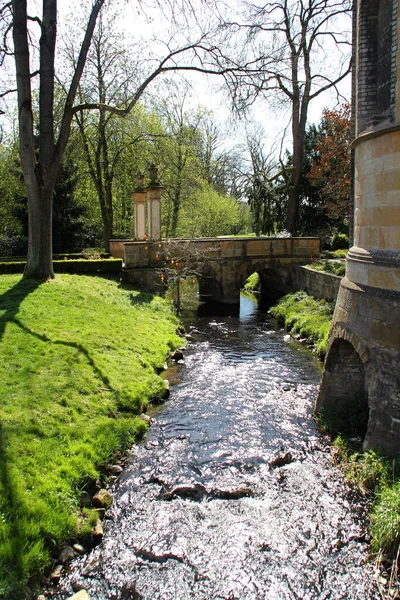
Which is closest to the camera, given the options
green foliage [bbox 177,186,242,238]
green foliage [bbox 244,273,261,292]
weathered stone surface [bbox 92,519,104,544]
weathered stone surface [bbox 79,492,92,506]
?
weathered stone surface [bbox 92,519,104,544]

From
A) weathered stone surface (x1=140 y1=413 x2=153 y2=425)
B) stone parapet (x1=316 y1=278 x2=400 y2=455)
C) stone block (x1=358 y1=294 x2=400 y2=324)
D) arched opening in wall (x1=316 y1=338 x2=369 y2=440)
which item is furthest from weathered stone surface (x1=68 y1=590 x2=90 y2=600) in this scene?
arched opening in wall (x1=316 y1=338 x2=369 y2=440)

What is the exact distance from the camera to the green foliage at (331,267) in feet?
59.4

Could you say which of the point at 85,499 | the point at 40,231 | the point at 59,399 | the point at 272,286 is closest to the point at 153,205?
the point at 40,231

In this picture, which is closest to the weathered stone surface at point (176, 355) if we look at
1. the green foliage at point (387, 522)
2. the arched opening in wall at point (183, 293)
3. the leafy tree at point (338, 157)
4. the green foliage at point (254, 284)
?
the arched opening in wall at point (183, 293)

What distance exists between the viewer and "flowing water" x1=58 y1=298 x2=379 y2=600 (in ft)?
17.5

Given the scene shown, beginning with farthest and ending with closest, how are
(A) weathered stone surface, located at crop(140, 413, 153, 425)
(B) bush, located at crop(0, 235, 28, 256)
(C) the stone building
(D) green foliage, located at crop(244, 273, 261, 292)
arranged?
1. (D) green foliage, located at crop(244, 273, 261, 292)
2. (B) bush, located at crop(0, 235, 28, 256)
3. (A) weathered stone surface, located at crop(140, 413, 153, 425)
4. (C) the stone building

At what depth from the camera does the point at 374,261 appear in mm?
7379

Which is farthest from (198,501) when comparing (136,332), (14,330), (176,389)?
(136,332)

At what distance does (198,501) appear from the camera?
6.84 meters

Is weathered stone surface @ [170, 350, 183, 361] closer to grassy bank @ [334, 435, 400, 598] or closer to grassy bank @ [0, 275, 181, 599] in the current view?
grassy bank @ [0, 275, 181, 599]

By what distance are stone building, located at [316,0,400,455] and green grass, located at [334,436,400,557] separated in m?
0.31

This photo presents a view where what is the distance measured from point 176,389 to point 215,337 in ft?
18.5

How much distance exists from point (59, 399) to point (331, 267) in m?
13.8

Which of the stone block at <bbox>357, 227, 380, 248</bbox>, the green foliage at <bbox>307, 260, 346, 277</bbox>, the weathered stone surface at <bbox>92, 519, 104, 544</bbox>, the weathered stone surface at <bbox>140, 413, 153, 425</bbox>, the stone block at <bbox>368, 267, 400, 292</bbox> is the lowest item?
the weathered stone surface at <bbox>92, 519, 104, 544</bbox>
